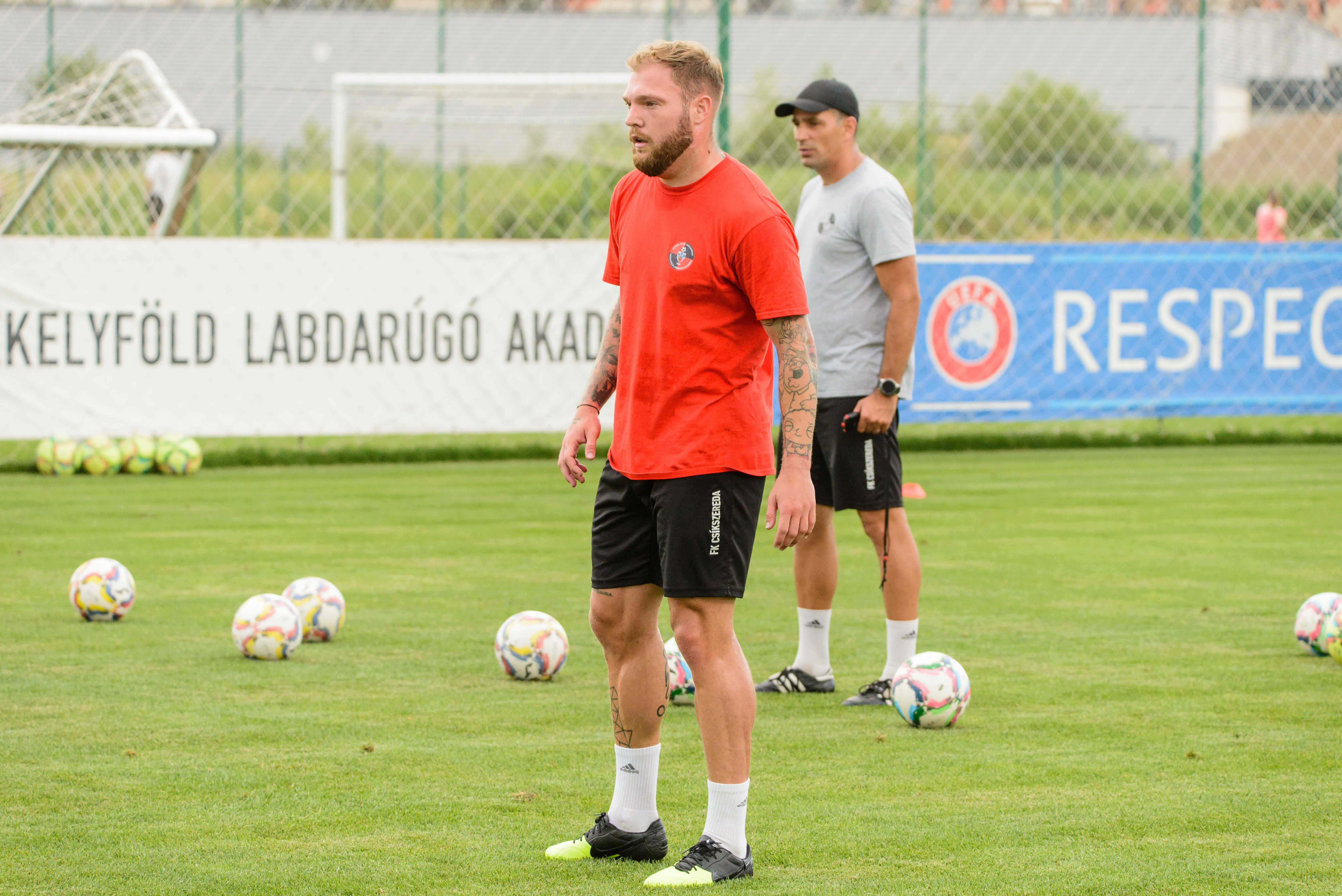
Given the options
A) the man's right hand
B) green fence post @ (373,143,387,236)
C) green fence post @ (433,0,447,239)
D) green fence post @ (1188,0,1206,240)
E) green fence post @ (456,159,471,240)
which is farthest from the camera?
green fence post @ (1188,0,1206,240)

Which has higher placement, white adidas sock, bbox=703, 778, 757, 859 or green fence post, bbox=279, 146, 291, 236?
green fence post, bbox=279, 146, 291, 236

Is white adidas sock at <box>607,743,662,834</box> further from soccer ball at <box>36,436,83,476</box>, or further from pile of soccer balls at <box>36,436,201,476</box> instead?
soccer ball at <box>36,436,83,476</box>

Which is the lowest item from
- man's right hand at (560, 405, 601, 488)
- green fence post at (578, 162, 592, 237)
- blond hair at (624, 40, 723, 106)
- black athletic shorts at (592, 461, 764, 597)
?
black athletic shorts at (592, 461, 764, 597)

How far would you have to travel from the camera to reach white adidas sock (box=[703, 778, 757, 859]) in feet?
12.6

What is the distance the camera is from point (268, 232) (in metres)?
15.4

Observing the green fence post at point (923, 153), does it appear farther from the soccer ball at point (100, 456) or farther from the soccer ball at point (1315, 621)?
the soccer ball at point (1315, 621)

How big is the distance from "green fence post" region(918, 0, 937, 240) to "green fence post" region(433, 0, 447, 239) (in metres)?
4.81

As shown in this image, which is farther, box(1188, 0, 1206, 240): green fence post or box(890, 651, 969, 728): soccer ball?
box(1188, 0, 1206, 240): green fence post

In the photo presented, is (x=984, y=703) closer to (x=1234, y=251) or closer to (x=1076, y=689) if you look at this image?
(x=1076, y=689)

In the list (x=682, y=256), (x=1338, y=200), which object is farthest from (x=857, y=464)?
(x=1338, y=200)

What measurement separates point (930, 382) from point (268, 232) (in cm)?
649

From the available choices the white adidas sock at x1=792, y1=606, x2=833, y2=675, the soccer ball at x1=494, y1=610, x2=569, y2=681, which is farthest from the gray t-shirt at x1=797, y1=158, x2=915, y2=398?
the soccer ball at x1=494, y1=610, x2=569, y2=681

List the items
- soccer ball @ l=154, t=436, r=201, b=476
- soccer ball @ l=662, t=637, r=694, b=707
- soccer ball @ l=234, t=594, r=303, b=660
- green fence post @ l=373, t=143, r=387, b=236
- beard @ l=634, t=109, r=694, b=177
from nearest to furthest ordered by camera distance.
A: beard @ l=634, t=109, r=694, b=177 < soccer ball @ l=662, t=637, r=694, b=707 < soccer ball @ l=234, t=594, r=303, b=660 < soccer ball @ l=154, t=436, r=201, b=476 < green fence post @ l=373, t=143, r=387, b=236

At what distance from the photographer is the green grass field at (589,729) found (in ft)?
12.9
